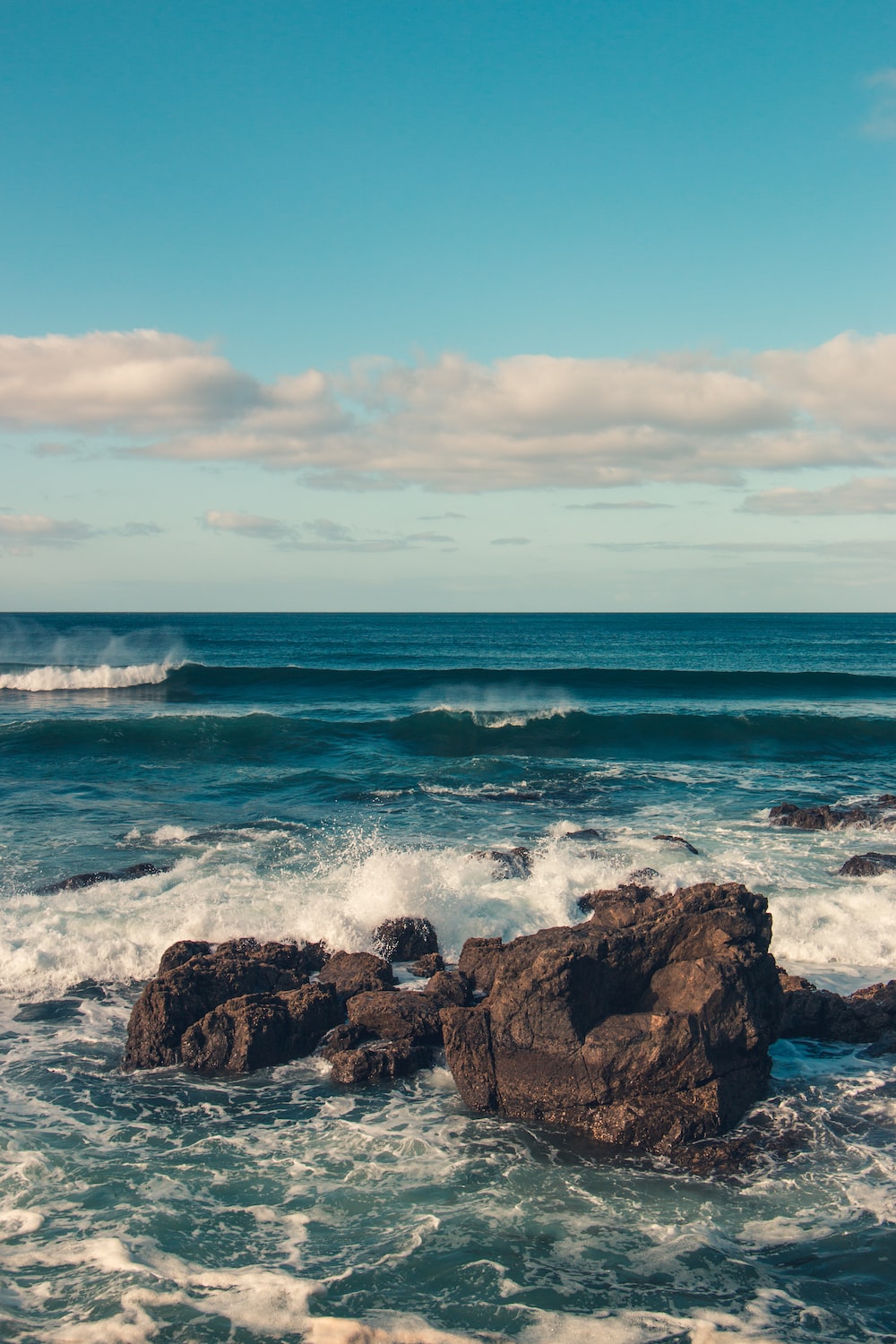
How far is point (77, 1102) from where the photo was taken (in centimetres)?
927

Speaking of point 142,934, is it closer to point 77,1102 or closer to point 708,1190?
point 77,1102

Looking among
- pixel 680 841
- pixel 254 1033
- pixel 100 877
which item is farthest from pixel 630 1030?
pixel 100 877

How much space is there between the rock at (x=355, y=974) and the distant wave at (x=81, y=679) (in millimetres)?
34842

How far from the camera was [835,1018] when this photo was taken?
34.9 feet

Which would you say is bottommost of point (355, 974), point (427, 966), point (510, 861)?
point (427, 966)

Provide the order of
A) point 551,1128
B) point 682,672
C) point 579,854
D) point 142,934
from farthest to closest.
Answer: point 682,672, point 579,854, point 142,934, point 551,1128

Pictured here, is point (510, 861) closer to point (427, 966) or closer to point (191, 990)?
point (427, 966)

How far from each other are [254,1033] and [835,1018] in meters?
6.46

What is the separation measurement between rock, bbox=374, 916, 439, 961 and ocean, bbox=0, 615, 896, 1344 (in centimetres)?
32

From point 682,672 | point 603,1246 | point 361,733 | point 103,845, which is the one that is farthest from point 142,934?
point 682,672

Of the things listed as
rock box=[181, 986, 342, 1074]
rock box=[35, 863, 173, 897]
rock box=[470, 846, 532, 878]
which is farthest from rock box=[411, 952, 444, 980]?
rock box=[35, 863, 173, 897]

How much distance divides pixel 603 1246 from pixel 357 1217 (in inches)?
75.8

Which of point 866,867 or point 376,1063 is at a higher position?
point 866,867

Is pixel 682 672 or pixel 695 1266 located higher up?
pixel 682 672
